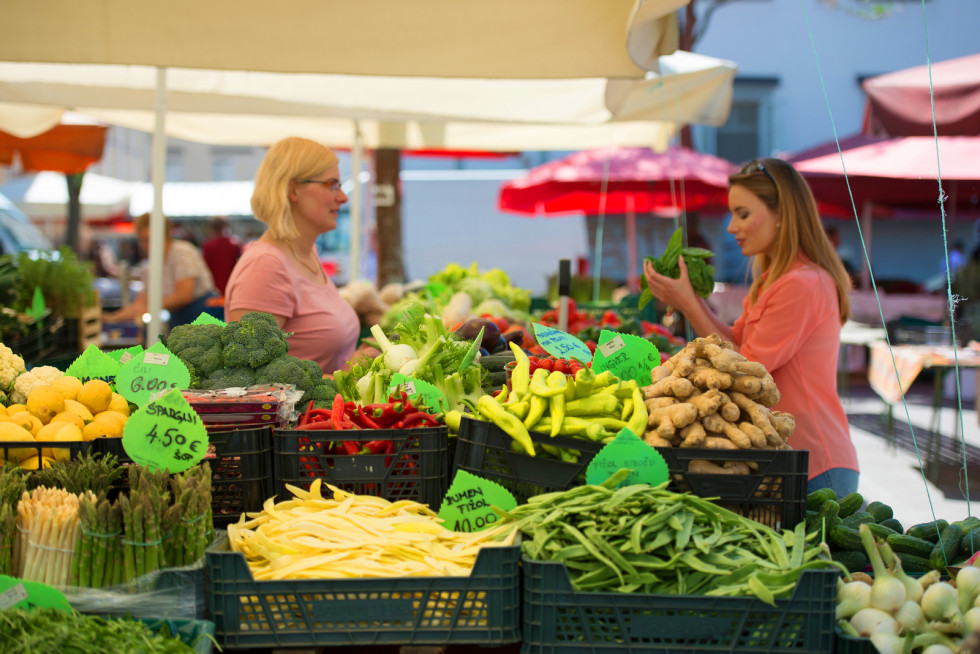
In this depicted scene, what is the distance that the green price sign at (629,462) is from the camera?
1.97 meters

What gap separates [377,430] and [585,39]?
2386 mm

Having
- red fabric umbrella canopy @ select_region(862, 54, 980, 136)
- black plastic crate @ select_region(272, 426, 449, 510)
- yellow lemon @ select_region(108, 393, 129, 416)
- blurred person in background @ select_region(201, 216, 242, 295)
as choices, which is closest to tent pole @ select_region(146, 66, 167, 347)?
yellow lemon @ select_region(108, 393, 129, 416)

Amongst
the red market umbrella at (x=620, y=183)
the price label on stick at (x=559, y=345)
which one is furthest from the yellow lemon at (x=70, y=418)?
the red market umbrella at (x=620, y=183)

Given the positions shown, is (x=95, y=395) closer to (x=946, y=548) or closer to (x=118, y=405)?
(x=118, y=405)

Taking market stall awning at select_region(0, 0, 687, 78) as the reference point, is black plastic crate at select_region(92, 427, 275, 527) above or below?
below

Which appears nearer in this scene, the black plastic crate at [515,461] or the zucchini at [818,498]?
A: the black plastic crate at [515,461]

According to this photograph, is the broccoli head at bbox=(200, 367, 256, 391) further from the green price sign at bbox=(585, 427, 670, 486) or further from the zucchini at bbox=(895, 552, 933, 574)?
the zucchini at bbox=(895, 552, 933, 574)

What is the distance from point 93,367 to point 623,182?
30.8ft

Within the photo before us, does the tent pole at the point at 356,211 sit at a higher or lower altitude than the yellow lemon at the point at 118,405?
higher

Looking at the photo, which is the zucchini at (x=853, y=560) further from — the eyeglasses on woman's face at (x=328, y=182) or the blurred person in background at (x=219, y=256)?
the blurred person in background at (x=219, y=256)

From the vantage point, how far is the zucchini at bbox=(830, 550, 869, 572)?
2.26 m

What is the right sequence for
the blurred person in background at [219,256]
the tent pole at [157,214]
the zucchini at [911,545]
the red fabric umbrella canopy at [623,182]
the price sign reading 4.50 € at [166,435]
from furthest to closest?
the red fabric umbrella canopy at [623,182], the blurred person in background at [219,256], the tent pole at [157,214], the zucchini at [911,545], the price sign reading 4.50 € at [166,435]

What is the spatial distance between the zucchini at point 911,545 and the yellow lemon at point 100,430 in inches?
86.6

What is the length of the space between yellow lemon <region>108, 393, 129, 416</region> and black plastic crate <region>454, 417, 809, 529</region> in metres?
1.17
